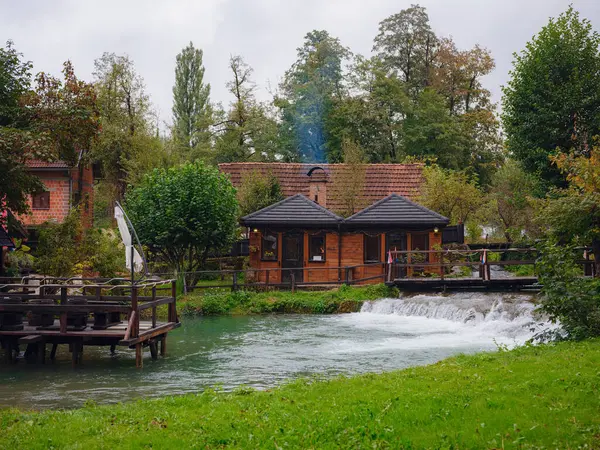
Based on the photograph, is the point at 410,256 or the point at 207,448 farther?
the point at 410,256

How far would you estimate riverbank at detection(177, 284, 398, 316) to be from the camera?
1030 inches

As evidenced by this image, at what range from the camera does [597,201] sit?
17.2 metres

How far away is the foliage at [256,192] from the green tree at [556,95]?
12.7 m

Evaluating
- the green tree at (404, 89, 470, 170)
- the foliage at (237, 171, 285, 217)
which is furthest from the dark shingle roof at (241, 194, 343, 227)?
the green tree at (404, 89, 470, 170)

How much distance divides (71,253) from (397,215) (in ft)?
45.6

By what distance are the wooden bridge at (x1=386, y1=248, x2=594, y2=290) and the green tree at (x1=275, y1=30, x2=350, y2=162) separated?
19404 millimetres

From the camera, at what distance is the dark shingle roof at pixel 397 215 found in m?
30.2

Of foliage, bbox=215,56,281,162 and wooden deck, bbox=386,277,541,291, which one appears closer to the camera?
wooden deck, bbox=386,277,541,291

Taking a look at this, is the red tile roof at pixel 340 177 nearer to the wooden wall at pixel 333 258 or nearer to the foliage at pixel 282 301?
the wooden wall at pixel 333 258

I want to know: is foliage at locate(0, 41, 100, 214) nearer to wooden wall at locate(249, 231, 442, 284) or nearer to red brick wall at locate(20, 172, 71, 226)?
wooden wall at locate(249, 231, 442, 284)

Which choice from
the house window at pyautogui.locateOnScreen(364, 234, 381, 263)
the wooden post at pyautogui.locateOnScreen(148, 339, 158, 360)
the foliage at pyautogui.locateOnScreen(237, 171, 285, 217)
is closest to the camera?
the wooden post at pyautogui.locateOnScreen(148, 339, 158, 360)

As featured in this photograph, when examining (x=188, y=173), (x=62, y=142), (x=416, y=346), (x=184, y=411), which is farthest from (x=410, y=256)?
(x=184, y=411)

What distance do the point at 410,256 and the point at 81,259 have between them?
13.3 metres

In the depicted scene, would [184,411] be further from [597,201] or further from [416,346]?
[597,201]
